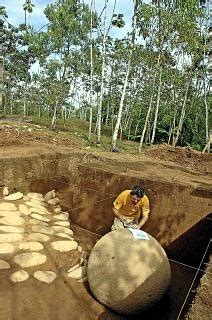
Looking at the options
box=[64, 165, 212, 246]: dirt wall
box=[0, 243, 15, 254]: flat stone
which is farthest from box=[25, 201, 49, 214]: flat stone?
box=[0, 243, 15, 254]: flat stone

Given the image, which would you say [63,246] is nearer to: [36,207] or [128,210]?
[128,210]

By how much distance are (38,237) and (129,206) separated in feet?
4.38

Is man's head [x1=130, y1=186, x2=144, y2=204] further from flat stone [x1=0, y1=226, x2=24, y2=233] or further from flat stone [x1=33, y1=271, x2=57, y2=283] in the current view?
flat stone [x1=0, y1=226, x2=24, y2=233]

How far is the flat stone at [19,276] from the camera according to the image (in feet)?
11.3

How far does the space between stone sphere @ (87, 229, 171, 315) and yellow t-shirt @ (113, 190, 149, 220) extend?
949 mm

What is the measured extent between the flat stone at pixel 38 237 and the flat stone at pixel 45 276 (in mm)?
644

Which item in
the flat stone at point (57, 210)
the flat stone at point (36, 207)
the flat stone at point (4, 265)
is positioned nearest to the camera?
the flat stone at point (4, 265)

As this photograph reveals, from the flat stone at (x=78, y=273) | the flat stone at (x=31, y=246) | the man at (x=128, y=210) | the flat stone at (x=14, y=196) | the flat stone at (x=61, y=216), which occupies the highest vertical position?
the man at (x=128, y=210)

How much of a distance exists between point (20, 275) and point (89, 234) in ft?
7.64

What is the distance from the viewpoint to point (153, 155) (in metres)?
11.2

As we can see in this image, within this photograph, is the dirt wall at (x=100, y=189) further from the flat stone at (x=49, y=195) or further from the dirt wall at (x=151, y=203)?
the flat stone at (x=49, y=195)

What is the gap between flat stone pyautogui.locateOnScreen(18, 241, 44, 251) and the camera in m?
4.03

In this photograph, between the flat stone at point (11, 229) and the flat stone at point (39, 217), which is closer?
the flat stone at point (11, 229)

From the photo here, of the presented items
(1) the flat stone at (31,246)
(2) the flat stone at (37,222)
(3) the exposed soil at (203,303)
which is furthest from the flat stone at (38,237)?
(3) the exposed soil at (203,303)
